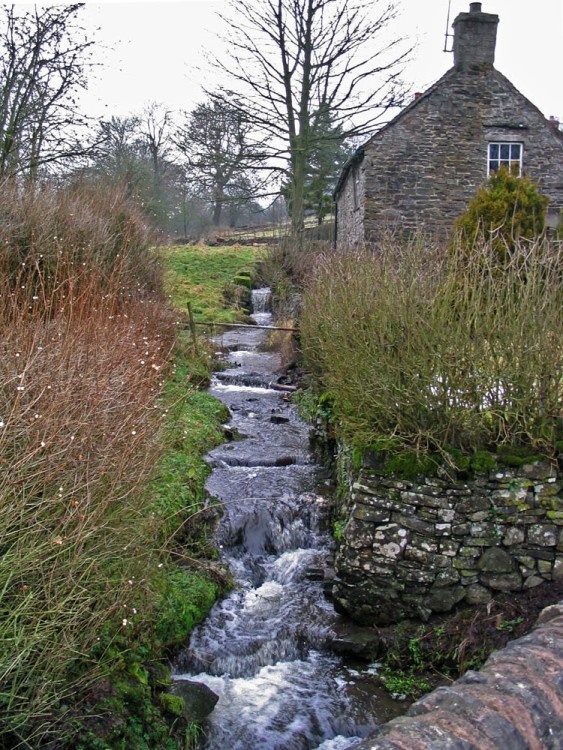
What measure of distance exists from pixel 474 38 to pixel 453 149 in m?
2.93

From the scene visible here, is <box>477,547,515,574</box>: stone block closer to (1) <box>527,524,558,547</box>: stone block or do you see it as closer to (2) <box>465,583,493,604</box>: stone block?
(2) <box>465,583,493,604</box>: stone block

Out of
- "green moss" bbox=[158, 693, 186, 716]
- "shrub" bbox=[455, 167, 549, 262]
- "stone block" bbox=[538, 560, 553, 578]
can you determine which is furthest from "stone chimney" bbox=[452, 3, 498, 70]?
"green moss" bbox=[158, 693, 186, 716]

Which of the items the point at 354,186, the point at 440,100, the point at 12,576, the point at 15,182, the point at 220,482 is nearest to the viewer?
the point at 12,576

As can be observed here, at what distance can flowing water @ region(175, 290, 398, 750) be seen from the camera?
5828mm

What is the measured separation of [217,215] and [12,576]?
4139 centimetres

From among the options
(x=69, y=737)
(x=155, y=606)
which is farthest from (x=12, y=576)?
(x=155, y=606)

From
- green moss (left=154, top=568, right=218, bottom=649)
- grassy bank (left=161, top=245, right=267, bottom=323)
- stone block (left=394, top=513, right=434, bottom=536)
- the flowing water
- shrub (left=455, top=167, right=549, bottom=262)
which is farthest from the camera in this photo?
grassy bank (left=161, top=245, right=267, bottom=323)

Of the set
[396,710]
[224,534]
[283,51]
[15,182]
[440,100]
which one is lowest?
[396,710]

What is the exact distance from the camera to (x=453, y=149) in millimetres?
19109

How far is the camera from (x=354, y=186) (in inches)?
829

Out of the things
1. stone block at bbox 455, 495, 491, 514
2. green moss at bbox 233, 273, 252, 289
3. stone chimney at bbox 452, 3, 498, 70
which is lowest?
stone block at bbox 455, 495, 491, 514

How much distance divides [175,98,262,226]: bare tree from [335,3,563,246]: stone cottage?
681cm

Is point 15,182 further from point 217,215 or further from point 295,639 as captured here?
point 217,215

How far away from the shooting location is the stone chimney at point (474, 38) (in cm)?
1836
